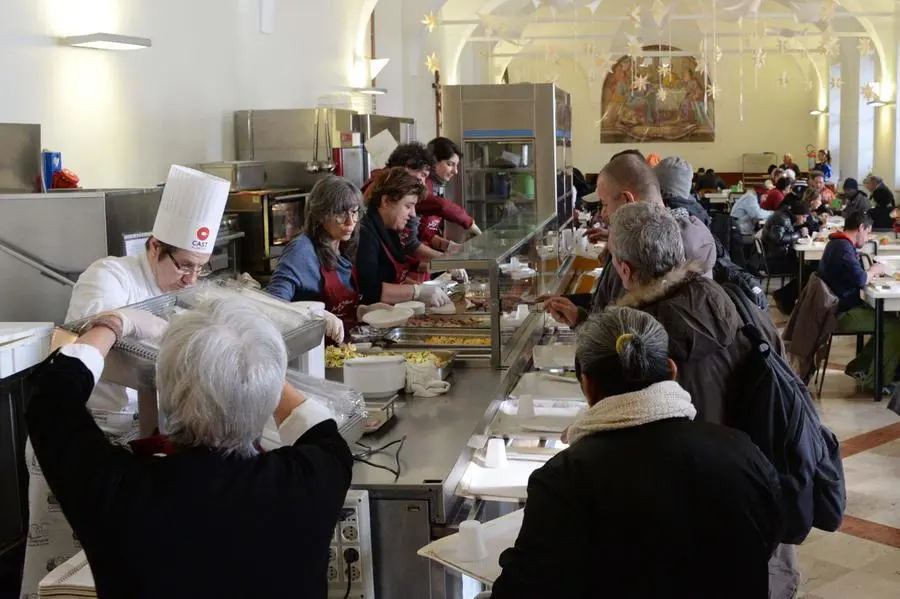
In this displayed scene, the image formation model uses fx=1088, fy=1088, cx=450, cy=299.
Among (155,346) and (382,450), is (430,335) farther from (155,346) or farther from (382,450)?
(155,346)

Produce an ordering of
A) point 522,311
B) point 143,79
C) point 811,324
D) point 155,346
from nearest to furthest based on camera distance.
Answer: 1. point 155,346
2. point 522,311
3. point 143,79
4. point 811,324

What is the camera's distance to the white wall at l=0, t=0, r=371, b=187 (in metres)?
6.05

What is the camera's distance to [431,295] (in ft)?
16.3

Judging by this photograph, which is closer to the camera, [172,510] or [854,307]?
[172,510]

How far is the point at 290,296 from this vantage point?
4398mm

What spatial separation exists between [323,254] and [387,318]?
1.28ft

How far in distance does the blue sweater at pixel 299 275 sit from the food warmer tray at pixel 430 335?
0.39 meters

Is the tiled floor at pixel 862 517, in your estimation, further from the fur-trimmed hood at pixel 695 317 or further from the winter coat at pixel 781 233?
the winter coat at pixel 781 233

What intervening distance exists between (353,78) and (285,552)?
10.9 metres

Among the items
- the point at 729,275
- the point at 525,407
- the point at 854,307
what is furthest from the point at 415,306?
the point at 854,307

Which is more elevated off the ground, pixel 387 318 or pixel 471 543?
pixel 387 318

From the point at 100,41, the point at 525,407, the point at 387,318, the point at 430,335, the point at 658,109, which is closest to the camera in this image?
the point at 525,407

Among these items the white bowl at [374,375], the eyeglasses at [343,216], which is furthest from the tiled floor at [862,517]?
the eyeglasses at [343,216]

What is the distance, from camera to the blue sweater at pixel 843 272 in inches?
311
